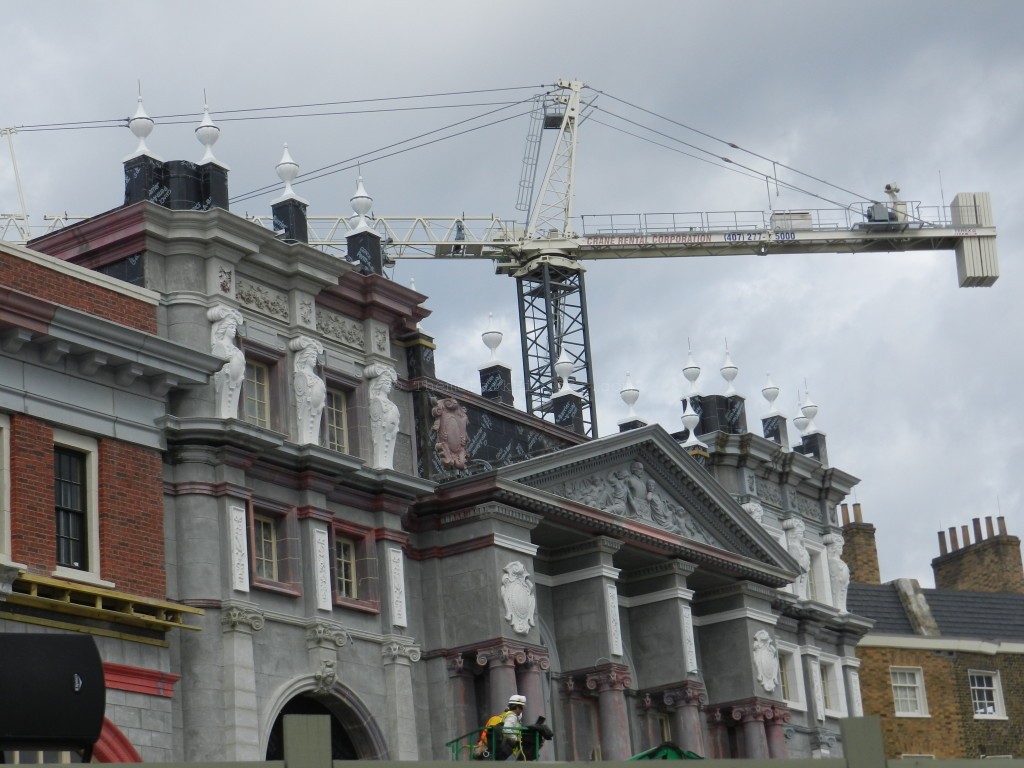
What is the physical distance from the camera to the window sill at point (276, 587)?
123 feet

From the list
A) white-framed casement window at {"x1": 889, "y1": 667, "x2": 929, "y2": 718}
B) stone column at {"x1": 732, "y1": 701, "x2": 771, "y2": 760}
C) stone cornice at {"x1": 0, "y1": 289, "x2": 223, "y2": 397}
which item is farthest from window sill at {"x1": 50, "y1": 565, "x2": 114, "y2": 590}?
white-framed casement window at {"x1": 889, "y1": 667, "x2": 929, "y2": 718}

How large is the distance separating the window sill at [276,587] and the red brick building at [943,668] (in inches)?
1122

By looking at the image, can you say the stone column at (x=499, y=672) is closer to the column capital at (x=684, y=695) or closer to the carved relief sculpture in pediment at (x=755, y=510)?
the column capital at (x=684, y=695)

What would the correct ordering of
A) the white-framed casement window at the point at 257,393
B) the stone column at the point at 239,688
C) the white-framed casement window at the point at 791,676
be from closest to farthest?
the stone column at the point at 239,688 < the white-framed casement window at the point at 257,393 < the white-framed casement window at the point at 791,676

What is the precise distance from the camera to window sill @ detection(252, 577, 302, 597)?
123 ft

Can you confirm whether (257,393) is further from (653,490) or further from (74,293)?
(653,490)

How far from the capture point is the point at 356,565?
40906 mm

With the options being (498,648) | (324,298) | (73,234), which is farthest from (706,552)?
(73,234)

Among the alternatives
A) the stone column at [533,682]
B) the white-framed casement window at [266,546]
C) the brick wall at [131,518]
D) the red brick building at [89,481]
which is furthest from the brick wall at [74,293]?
the stone column at [533,682]

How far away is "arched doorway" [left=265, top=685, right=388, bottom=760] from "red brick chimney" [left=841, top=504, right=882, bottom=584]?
38.7 metres

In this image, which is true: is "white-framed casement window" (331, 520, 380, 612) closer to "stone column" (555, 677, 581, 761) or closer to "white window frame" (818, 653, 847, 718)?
"stone column" (555, 677, 581, 761)

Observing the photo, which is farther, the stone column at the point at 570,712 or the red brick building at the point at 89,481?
the stone column at the point at 570,712

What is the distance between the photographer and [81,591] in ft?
109

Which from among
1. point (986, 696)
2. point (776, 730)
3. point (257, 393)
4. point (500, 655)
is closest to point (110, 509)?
point (257, 393)
